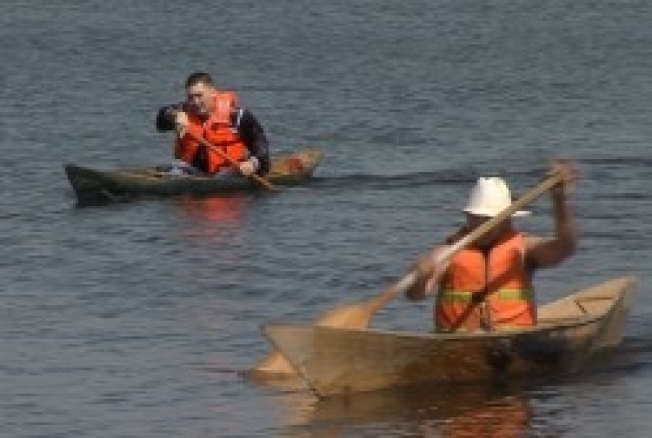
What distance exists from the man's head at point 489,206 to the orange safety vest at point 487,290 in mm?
→ 85

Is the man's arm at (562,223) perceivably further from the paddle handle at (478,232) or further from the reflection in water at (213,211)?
the reflection in water at (213,211)

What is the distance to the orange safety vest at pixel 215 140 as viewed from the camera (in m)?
25.8

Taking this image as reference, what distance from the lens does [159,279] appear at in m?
20.9

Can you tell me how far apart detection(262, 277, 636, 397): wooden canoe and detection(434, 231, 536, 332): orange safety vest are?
241 millimetres

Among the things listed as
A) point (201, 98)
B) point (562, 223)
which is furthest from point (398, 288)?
point (201, 98)

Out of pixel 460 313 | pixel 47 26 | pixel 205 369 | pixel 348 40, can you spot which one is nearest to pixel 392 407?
pixel 460 313

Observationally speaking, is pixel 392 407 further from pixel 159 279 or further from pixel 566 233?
pixel 159 279

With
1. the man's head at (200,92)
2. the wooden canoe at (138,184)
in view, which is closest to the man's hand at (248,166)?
the wooden canoe at (138,184)

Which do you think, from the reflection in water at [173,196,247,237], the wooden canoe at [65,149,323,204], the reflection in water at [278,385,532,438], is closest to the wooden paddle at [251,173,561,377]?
the reflection in water at [278,385,532,438]

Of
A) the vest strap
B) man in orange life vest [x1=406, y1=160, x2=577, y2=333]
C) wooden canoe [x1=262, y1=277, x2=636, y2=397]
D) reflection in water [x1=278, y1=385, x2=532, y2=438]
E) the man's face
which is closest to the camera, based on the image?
reflection in water [x1=278, y1=385, x2=532, y2=438]

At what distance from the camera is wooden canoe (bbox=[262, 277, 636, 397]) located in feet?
48.6

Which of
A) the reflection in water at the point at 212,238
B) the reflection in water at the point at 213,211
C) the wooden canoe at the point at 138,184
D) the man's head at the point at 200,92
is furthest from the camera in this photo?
the wooden canoe at the point at 138,184

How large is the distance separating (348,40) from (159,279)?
28.5m

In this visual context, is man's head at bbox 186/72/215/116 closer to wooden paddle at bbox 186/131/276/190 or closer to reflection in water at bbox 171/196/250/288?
wooden paddle at bbox 186/131/276/190
